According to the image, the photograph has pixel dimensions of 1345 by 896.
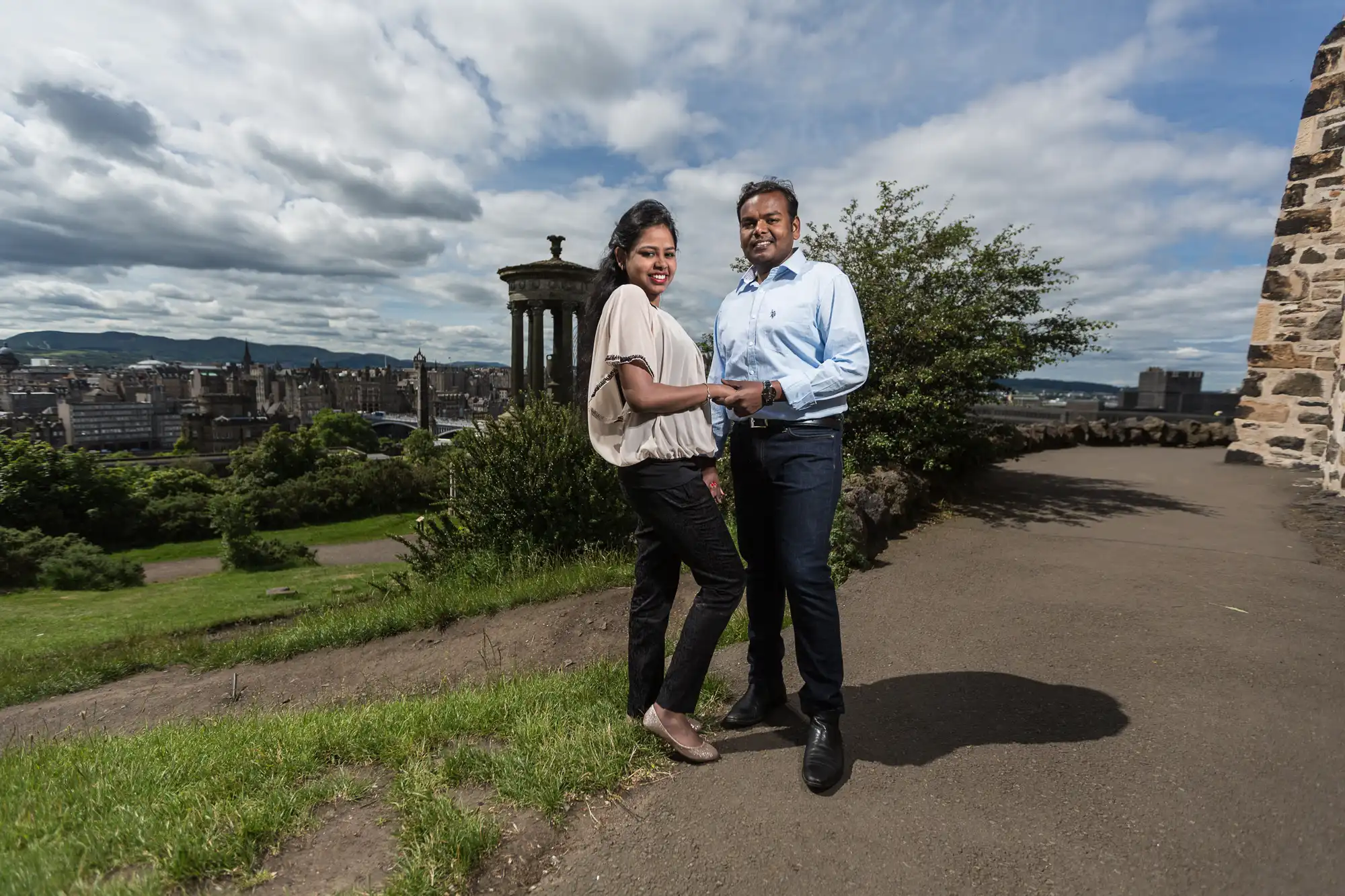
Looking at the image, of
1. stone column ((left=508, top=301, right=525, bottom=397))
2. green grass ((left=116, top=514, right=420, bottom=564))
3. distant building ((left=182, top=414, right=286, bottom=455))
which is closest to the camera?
stone column ((left=508, top=301, right=525, bottom=397))

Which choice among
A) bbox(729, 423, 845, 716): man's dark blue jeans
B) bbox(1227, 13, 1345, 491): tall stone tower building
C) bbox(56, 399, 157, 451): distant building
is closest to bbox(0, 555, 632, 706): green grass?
bbox(729, 423, 845, 716): man's dark blue jeans

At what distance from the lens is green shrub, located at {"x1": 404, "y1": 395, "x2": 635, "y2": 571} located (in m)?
7.29

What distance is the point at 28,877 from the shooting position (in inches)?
71.0

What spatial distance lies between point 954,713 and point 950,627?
1249 mm

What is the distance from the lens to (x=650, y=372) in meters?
2.37

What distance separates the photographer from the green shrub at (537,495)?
729cm

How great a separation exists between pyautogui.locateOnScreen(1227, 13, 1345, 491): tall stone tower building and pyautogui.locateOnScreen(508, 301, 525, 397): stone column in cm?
1465

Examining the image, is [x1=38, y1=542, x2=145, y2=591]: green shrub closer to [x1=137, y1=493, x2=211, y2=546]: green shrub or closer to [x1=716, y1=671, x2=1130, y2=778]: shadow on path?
[x1=137, y1=493, x2=211, y2=546]: green shrub

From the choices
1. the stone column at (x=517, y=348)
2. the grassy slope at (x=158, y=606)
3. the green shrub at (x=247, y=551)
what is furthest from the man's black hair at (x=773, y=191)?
the green shrub at (x=247, y=551)

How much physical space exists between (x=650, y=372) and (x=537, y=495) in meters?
5.18

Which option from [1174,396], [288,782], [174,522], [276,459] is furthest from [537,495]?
[276,459]

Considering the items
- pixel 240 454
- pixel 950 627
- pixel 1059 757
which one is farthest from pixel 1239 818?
pixel 240 454

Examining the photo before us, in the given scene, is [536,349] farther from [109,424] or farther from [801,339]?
[109,424]

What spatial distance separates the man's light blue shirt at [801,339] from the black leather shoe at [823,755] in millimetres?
1119
